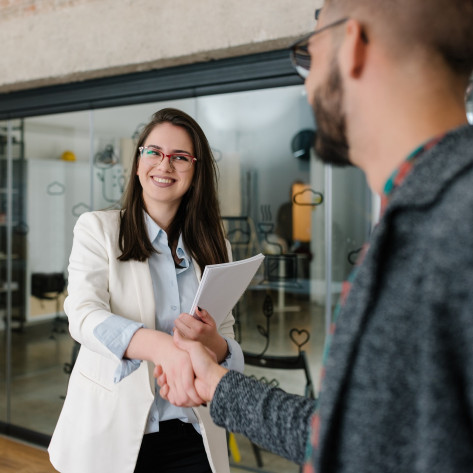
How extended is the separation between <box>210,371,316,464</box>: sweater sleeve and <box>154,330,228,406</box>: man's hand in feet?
0.45

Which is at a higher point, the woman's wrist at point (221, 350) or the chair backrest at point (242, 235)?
the chair backrest at point (242, 235)

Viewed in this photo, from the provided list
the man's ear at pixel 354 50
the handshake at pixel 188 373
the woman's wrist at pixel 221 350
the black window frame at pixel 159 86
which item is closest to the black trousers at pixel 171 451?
the woman's wrist at pixel 221 350

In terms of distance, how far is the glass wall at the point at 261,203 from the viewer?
2.92 metres

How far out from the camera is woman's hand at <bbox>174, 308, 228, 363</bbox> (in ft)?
4.77

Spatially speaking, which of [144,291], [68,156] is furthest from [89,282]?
[68,156]

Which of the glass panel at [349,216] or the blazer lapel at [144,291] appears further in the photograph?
the glass panel at [349,216]

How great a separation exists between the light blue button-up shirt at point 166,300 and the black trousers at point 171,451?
0.10 feet

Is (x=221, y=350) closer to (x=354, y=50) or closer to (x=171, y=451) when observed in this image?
(x=171, y=451)

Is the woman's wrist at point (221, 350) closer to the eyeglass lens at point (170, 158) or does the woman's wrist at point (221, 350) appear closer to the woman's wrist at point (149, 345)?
the woman's wrist at point (149, 345)

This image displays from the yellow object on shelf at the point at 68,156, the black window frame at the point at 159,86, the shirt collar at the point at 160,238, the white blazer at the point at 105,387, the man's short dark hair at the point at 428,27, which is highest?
the black window frame at the point at 159,86

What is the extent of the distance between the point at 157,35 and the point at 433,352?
2854 millimetres

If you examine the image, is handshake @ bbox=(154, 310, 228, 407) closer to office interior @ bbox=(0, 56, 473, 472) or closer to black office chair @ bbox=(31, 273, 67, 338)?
office interior @ bbox=(0, 56, 473, 472)

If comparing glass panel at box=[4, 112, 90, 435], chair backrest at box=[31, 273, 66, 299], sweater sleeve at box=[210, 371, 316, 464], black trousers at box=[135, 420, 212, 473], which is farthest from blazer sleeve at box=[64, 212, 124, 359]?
chair backrest at box=[31, 273, 66, 299]

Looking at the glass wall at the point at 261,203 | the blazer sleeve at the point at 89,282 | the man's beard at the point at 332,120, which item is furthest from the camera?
the glass wall at the point at 261,203
